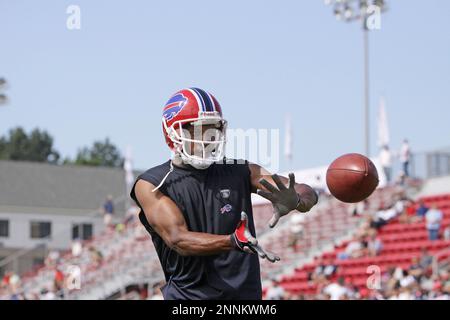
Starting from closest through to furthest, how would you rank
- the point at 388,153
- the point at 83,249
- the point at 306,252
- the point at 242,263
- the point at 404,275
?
1. the point at 242,263
2. the point at 404,275
3. the point at 306,252
4. the point at 388,153
5. the point at 83,249

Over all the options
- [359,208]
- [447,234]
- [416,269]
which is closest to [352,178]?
[416,269]

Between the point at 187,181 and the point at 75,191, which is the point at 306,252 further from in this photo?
the point at 75,191

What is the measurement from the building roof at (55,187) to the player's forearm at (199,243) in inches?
1644

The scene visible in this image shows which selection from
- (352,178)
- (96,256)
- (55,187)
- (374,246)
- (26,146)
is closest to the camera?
(352,178)

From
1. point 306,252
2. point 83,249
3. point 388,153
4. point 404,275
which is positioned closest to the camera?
point 404,275

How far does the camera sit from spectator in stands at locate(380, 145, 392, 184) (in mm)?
21000

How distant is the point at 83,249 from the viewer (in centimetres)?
2577

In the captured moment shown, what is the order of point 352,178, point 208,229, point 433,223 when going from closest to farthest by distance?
point 208,229, point 352,178, point 433,223

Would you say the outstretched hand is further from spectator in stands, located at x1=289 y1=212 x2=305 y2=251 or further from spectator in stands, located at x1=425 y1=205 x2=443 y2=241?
spectator in stands, located at x1=289 y1=212 x2=305 y2=251

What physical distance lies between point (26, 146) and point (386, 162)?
58646 millimetres

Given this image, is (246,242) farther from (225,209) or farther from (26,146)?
(26,146)

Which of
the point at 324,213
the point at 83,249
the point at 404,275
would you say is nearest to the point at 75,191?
the point at 83,249

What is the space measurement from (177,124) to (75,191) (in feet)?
148

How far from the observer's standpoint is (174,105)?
493cm
